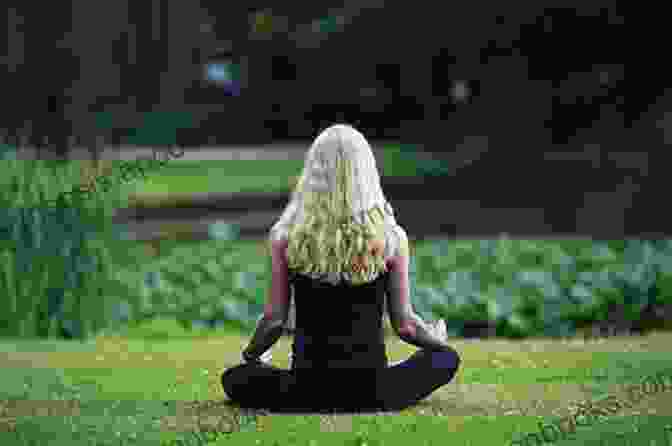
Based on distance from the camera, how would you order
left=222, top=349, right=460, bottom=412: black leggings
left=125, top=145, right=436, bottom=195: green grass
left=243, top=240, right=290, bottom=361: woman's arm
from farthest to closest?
left=125, top=145, right=436, bottom=195: green grass
left=222, top=349, right=460, bottom=412: black leggings
left=243, top=240, right=290, bottom=361: woman's arm

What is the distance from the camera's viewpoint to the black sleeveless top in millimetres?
5043

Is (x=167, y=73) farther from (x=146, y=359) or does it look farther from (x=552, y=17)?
(x=146, y=359)

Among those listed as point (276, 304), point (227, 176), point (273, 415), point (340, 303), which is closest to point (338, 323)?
point (340, 303)

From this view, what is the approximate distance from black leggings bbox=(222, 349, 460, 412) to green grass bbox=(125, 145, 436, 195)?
1006 centimetres

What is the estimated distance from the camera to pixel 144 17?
14.8m

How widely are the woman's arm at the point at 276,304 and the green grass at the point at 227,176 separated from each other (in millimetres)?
10204

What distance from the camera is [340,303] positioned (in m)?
5.05

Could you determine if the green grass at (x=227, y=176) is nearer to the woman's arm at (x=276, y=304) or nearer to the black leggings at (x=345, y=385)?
the black leggings at (x=345, y=385)

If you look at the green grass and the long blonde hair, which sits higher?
the long blonde hair

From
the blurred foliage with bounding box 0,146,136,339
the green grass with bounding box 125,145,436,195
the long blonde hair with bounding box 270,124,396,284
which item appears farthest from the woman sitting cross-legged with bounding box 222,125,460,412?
the green grass with bounding box 125,145,436,195

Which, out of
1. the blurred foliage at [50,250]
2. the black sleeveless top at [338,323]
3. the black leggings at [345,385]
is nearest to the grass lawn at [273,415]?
the black leggings at [345,385]

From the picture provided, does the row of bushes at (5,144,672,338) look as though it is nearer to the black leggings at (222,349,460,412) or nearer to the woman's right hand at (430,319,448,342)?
the black leggings at (222,349,460,412)

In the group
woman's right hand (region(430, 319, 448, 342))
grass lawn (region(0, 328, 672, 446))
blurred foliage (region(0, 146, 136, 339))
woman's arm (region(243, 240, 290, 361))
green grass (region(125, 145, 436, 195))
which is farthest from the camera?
green grass (region(125, 145, 436, 195))

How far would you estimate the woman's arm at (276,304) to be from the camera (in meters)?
5.00
